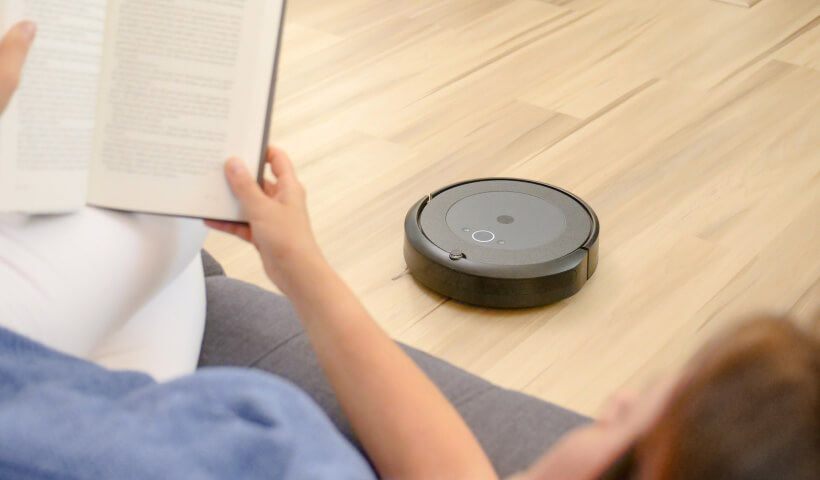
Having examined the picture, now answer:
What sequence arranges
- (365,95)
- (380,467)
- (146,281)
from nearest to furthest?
(380,467) < (146,281) < (365,95)

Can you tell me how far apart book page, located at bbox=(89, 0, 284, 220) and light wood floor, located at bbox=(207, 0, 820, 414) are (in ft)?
2.50

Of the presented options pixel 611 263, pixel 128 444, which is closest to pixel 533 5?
pixel 611 263

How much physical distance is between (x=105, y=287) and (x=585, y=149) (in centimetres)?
142

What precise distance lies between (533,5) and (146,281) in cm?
217

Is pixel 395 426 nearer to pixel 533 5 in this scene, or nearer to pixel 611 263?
pixel 611 263

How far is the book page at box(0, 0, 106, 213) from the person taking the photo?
897 millimetres

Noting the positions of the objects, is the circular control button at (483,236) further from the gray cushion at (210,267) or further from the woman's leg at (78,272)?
the woman's leg at (78,272)

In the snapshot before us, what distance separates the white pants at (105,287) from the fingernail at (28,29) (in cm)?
17

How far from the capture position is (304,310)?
92cm

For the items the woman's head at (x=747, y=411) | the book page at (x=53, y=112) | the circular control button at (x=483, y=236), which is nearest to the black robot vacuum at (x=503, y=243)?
the circular control button at (x=483, y=236)

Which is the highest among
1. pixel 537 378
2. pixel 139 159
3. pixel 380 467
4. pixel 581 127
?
pixel 139 159

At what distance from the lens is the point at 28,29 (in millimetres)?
864

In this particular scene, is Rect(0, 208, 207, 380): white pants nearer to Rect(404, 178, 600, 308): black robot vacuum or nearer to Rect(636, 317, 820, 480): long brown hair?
Rect(636, 317, 820, 480): long brown hair

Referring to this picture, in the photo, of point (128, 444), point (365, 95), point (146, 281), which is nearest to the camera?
point (128, 444)
